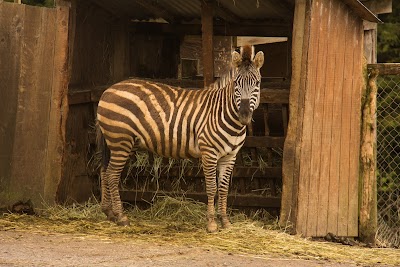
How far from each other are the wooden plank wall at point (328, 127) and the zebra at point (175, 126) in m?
0.67

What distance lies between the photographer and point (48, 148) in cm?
980

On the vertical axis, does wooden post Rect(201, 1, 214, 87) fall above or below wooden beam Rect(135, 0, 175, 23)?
below

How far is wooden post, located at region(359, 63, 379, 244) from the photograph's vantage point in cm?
927

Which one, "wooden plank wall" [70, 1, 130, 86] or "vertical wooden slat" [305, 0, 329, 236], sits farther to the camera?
"wooden plank wall" [70, 1, 130, 86]

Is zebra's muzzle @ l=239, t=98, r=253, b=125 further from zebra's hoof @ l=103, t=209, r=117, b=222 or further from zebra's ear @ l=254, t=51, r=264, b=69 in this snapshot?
zebra's hoof @ l=103, t=209, r=117, b=222

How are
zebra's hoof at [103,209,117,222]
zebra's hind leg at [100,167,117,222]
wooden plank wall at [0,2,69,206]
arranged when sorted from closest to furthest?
1. zebra's hoof at [103,209,117,222]
2. zebra's hind leg at [100,167,117,222]
3. wooden plank wall at [0,2,69,206]

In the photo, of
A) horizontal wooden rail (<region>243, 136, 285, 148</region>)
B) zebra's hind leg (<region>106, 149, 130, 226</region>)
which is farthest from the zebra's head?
zebra's hind leg (<region>106, 149, 130, 226</region>)

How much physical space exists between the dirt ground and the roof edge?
2700 mm

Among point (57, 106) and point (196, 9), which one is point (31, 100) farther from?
point (196, 9)

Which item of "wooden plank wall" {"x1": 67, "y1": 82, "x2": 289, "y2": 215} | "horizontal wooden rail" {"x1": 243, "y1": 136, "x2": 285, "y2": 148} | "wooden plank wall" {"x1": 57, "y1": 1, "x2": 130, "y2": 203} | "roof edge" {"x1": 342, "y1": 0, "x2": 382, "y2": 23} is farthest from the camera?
"wooden plank wall" {"x1": 57, "y1": 1, "x2": 130, "y2": 203}

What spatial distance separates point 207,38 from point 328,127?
1.76m

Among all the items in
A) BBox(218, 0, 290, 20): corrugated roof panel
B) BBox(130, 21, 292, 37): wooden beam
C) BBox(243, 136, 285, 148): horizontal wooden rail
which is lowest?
BBox(243, 136, 285, 148): horizontal wooden rail

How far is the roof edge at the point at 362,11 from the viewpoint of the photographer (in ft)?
29.1

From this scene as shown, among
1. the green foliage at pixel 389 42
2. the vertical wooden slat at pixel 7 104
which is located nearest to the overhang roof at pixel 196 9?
the vertical wooden slat at pixel 7 104
